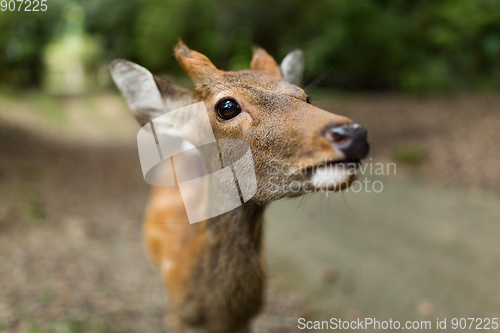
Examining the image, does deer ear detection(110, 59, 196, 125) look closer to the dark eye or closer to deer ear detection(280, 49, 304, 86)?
the dark eye

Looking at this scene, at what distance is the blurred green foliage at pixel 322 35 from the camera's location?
10797 millimetres

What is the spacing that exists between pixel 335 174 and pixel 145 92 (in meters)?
1.35

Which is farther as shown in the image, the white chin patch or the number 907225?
the number 907225

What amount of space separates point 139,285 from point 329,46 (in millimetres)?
11522

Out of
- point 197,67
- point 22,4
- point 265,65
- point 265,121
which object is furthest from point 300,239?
point 22,4

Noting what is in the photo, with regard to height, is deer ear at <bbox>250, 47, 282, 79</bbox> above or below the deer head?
above

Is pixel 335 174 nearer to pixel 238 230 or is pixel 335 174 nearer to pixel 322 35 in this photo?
pixel 238 230

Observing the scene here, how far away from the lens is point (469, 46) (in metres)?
10.7

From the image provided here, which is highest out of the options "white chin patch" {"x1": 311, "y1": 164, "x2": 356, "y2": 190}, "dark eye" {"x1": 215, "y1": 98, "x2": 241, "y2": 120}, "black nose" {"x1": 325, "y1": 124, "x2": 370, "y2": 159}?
"dark eye" {"x1": 215, "y1": 98, "x2": 241, "y2": 120}

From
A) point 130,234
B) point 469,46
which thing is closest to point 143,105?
point 130,234

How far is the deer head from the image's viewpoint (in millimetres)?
1614

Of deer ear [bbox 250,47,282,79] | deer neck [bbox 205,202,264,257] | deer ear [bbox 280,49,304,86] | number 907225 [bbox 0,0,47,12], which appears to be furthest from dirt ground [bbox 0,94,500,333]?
number 907225 [bbox 0,0,47,12]

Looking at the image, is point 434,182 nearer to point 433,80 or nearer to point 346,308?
point 346,308

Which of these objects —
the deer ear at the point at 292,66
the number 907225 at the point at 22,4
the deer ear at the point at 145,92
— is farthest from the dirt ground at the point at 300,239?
the number 907225 at the point at 22,4
